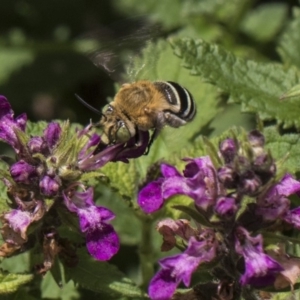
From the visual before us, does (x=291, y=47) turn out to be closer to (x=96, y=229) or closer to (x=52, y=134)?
(x=52, y=134)

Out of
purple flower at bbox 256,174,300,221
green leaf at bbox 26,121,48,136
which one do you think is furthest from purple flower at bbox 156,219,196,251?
green leaf at bbox 26,121,48,136

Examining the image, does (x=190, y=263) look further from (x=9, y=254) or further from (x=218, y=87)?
(x=218, y=87)

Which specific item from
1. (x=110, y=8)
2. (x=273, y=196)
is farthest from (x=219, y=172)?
(x=110, y=8)

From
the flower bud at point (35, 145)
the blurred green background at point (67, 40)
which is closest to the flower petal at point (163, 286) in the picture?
the flower bud at point (35, 145)

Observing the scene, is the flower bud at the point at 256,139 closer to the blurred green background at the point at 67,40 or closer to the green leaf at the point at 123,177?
the green leaf at the point at 123,177

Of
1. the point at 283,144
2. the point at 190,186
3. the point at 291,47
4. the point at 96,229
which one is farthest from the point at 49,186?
the point at 291,47

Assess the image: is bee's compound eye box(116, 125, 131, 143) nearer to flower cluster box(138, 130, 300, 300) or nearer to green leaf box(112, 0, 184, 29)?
flower cluster box(138, 130, 300, 300)
